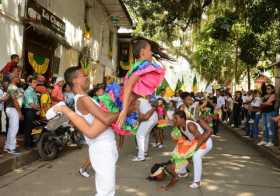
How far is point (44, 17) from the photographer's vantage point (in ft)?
41.6

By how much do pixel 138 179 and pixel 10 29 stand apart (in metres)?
5.59

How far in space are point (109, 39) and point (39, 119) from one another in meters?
15.9

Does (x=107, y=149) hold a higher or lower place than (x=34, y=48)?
lower

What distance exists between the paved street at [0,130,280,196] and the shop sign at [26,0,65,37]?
4067 mm

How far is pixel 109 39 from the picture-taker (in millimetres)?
25094

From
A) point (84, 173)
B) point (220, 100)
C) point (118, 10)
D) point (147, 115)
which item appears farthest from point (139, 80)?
point (118, 10)

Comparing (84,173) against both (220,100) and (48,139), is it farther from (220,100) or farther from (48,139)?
(220,100)

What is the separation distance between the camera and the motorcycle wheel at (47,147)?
8.83 metres

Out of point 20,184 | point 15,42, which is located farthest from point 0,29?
point 20,184

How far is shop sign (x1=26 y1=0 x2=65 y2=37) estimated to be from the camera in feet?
38.6

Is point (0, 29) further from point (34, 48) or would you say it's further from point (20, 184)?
point (20, 184)

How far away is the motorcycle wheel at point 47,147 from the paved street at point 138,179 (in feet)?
0.53

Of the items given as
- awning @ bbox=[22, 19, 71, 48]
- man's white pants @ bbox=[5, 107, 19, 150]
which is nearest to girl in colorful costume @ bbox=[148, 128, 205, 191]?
man's white pants @ bbox=[5, 107, 19, 150]

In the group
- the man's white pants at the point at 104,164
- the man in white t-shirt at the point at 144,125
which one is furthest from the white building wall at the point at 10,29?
the man's white pants at the point at 104,164
